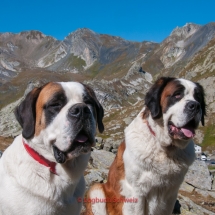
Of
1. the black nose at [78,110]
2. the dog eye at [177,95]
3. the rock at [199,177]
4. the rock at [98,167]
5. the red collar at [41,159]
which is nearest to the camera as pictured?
the black nose at [78,110]

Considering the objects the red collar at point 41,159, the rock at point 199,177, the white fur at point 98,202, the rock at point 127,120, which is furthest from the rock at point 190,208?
the rock at point 127,120

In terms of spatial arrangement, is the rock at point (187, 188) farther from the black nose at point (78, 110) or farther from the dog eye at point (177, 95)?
the black nose at point (78, 110)

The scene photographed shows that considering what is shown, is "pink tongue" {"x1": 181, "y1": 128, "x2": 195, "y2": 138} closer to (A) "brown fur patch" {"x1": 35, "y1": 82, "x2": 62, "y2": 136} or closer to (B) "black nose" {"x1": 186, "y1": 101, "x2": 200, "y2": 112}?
(B) "black nose" {"x1": 186, "y1": 101, "x2": 200, "y2": 112}

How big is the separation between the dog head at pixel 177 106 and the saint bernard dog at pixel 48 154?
7.16 feet

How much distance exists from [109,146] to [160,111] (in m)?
13.1

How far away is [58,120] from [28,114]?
47 centimetres

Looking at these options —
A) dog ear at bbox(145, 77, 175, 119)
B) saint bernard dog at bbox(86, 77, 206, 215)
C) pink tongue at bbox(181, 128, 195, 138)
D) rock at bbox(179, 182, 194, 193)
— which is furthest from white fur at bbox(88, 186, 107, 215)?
rock at bbox(179, 182, 194, 193)

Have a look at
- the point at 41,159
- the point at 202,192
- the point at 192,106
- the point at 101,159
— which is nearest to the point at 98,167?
the point at 101,159

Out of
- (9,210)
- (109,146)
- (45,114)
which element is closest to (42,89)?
(45,114)

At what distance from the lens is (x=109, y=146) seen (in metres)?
18.9

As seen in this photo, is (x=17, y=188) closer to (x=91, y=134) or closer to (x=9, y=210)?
(x=9, y=210)

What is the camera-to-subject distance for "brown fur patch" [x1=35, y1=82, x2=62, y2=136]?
4.21 m

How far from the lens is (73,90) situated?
176 inches

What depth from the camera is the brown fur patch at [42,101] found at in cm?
421
